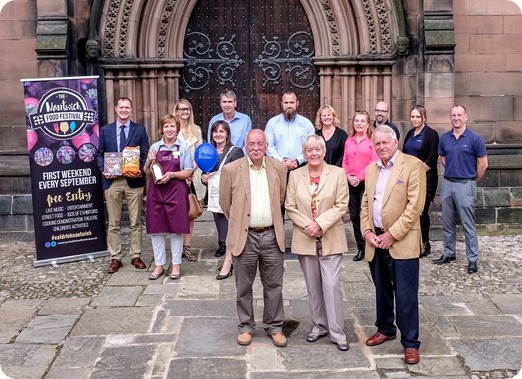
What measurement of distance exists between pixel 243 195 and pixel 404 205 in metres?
1.20

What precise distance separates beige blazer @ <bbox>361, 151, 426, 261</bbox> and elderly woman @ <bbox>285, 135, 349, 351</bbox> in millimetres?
396

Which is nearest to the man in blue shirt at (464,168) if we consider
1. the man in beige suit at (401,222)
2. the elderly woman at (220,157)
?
the elderly woman at (220,157)

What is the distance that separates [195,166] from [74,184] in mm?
1487

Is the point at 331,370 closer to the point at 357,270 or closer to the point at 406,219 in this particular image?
the point at 406,219

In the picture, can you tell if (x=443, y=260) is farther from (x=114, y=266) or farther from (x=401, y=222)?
(x=114, y=266)

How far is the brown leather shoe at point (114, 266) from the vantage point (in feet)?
25.4

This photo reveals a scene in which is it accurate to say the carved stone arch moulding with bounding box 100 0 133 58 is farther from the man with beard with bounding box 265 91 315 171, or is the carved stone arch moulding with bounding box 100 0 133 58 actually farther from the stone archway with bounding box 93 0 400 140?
the man with beard with bounding box 265 91 315 171

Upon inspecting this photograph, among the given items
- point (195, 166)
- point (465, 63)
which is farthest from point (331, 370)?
point (465, 63)

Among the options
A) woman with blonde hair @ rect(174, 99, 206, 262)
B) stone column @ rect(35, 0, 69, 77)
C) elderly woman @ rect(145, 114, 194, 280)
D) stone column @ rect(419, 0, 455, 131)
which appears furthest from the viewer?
stone column @ rect(419, 0, 455, 131)

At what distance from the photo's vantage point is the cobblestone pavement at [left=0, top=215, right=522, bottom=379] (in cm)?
509

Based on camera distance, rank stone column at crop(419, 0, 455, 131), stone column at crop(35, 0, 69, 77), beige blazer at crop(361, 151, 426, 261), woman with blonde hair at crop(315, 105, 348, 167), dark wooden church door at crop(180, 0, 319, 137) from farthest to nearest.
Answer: dark wooden church door at crop(180, 0, 319, 137) → stone column at crop(419, 0, 455, 131) → stone column at crop(35, 0, 69, 77) → woman with blonde hair at crop(315, 105, 348, 167) → beige blazer at crop(361, 151, 426, 261)

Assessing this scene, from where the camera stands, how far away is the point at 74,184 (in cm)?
824

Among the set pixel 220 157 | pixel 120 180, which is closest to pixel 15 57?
pixel 120 180

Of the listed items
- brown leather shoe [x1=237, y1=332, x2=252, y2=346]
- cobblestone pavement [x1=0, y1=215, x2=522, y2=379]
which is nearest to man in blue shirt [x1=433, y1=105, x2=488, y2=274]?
cobblestone pavement [x1=0, y1=215, x2=522, y2=379]
